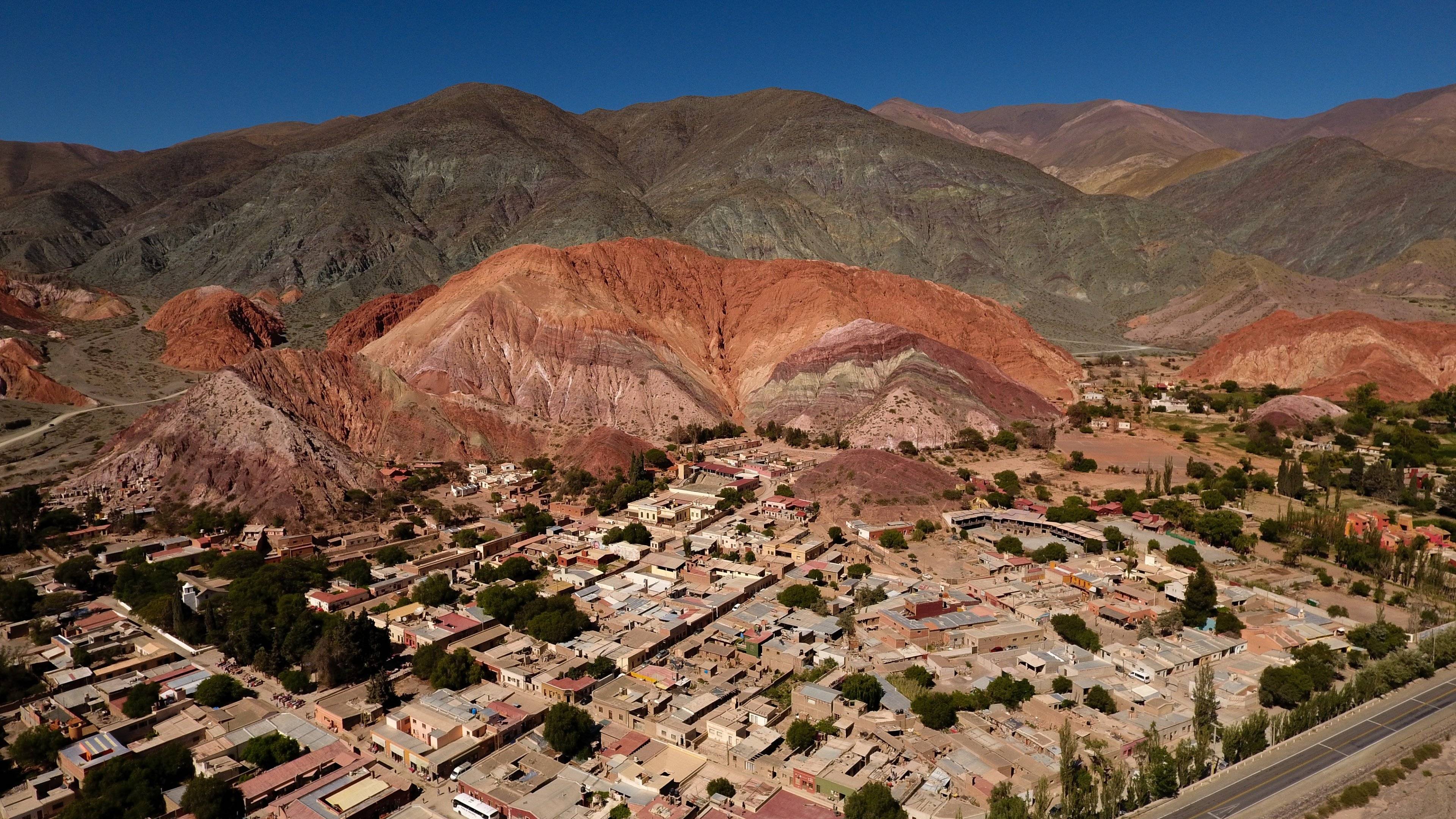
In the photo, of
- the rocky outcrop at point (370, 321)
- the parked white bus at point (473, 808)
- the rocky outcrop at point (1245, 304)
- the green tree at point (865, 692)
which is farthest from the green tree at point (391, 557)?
the rocky outcrop at point (1245, 304)

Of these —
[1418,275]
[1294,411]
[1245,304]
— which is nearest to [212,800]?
[1294,411]

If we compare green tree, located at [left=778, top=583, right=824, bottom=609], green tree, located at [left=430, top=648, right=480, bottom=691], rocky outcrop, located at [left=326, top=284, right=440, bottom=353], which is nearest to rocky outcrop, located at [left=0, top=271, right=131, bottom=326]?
rocky outcrop, located at [left=326, top=284, right=440, bottom=353]

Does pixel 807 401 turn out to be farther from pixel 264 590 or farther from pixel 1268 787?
pixel 1268 787

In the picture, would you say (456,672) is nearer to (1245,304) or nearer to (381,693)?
(381,693)

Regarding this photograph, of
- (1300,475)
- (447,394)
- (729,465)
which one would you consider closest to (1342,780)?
(1300,475)

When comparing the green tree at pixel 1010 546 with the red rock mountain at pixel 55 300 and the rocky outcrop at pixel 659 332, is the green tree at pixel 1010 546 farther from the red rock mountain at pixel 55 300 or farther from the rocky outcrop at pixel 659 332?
the red rock mountain at pixel 55 300

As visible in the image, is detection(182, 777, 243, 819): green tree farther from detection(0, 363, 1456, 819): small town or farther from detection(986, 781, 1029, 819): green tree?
detection(986, 781, 1029, 819): green tree

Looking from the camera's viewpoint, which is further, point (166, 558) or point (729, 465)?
point (729, 465)
